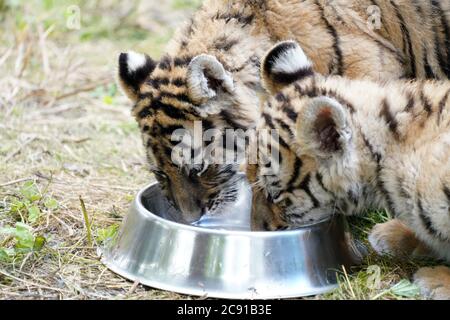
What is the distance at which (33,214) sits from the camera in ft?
18.1

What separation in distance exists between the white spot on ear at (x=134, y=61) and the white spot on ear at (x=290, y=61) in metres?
0.97

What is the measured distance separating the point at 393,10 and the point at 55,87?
14.2 ft

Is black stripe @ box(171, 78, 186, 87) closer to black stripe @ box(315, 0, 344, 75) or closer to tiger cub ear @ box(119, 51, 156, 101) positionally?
tiger cub ear @ box(119, 51, 156, 101)

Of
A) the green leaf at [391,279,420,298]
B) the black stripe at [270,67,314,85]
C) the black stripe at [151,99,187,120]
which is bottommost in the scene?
the green leaf at [391,279,420,298]

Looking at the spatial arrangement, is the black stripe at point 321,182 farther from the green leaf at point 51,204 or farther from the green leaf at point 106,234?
the green leaf at point 51,204

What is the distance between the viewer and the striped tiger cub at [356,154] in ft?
14.2

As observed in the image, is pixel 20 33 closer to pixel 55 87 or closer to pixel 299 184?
pixel 55 87

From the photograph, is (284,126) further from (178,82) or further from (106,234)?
(106,234)

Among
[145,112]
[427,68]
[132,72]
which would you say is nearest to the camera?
[145,112]

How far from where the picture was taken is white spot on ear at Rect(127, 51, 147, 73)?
17.3ft

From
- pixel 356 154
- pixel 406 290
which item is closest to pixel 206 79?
pixel 356 154

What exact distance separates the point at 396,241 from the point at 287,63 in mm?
1339

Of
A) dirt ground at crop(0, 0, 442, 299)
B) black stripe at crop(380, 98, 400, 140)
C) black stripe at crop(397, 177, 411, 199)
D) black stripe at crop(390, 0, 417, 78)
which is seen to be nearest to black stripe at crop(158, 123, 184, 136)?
dirt ground at crop(0, 0, 442, 299)

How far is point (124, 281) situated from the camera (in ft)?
15.5
